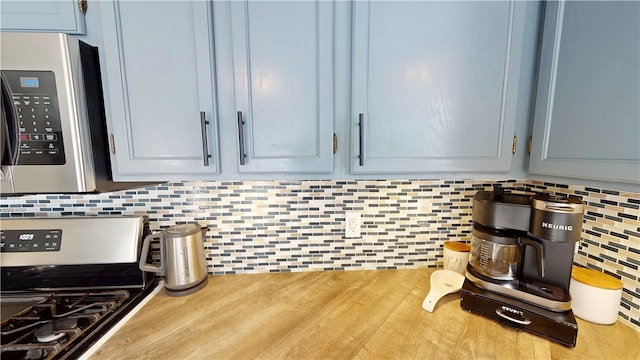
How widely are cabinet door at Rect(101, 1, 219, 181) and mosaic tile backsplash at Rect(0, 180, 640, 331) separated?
29 cm

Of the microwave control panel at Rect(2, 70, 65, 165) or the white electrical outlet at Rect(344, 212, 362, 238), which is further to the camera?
the white electrical outlet at Rect(344, 212, 362, 238)

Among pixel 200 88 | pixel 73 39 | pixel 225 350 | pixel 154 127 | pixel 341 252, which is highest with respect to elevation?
pixel 73 39

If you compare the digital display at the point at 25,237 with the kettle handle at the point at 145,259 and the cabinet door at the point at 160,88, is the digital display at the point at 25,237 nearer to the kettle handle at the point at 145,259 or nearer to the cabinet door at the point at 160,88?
the kettle handle at the point at 145,259

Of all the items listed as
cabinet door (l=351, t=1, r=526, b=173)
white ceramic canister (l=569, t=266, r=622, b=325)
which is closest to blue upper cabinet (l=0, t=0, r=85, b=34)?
cabinet door (l=351, t=1, r=526, b=173)

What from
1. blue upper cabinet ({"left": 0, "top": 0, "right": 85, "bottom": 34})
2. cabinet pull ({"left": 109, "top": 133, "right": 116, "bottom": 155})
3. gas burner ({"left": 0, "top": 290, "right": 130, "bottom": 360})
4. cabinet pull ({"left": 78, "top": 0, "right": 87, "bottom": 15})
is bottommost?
gas burner ({"left": 0, "top": 290, "right": 130, "bottom": 360})

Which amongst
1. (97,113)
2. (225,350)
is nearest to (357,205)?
(225,350)

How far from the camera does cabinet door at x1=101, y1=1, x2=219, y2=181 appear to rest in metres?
0.79

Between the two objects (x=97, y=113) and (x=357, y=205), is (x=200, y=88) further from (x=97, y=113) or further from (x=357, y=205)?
(x=357, y=205)

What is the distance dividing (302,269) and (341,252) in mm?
212

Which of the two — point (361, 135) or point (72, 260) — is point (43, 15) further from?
point (361, 135)

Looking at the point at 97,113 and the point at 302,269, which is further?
the point at 302,269

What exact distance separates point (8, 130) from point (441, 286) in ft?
5.13

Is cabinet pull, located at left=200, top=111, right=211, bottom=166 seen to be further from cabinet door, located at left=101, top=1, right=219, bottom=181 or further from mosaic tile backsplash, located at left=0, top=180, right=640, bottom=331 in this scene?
mosaic tile backsplash, located at left=0, top=180, right=640, bottom=331

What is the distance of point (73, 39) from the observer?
732mm
